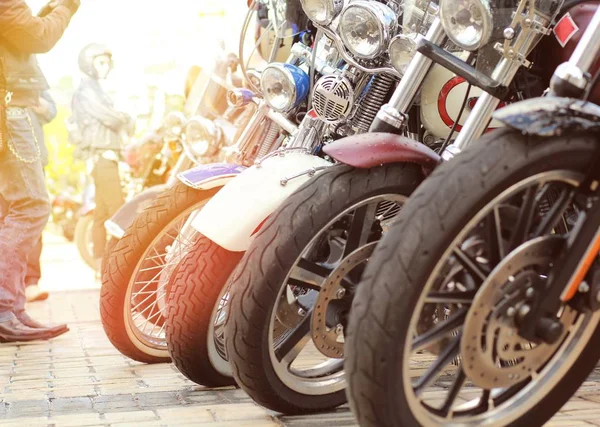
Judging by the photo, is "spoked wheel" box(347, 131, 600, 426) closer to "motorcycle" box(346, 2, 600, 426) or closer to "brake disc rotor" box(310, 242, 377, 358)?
"motorcycle" box(346, 2, 600, 426)

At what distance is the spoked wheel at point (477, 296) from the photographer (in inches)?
85.7

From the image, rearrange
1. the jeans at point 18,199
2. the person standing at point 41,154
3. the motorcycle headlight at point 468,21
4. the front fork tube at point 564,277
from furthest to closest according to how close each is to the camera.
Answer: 1. the person standing at point 41,154
2. the jeans at point 18,199
3. the motorcycle headlight at point 468,21
4. the front fork tube at point 564,277

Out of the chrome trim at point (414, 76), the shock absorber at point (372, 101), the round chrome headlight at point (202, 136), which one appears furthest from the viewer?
the round chrome headlight at point (202, 136)

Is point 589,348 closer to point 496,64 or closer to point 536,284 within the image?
point 536,284

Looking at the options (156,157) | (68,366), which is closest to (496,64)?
(68,366)

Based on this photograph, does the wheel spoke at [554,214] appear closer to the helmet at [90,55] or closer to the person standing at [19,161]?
the person standing at [19,161]

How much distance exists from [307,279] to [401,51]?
2.97ft

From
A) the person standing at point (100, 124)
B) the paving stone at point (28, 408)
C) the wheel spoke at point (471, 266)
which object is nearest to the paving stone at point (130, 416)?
the paving stone at point (28, 408)

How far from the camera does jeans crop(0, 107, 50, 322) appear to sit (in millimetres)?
5285

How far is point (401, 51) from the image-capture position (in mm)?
3365

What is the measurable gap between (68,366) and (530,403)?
8.11 ft

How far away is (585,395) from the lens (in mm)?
3371

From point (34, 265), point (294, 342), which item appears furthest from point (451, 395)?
point (34, 265)

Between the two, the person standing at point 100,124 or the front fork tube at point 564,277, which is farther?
the person standing at point 100,124
